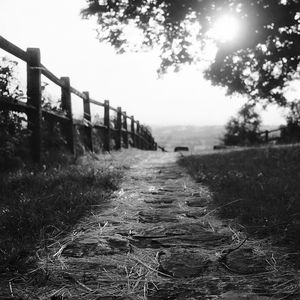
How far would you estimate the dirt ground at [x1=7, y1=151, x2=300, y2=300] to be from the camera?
200 cm

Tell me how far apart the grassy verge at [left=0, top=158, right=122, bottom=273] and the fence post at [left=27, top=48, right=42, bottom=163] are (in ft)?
2.05

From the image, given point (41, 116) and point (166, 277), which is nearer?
point (166, 277)

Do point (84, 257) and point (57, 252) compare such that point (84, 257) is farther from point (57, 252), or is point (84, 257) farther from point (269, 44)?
point (269, 44)

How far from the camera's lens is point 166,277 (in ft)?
7.23

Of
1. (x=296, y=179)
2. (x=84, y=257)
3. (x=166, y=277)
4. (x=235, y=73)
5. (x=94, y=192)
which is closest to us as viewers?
(x=166, y=277)

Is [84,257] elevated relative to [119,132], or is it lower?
lower

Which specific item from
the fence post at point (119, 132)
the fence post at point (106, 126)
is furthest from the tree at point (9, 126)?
the fence post at point (119, 132)

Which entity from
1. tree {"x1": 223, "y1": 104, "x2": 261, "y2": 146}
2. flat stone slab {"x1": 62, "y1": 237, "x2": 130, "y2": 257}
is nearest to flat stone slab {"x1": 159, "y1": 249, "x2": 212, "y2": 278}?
flat stone slab {"x1": 62, "y1": 237, "x2": 130, "y2": 257}

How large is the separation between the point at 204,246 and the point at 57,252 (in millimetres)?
1005

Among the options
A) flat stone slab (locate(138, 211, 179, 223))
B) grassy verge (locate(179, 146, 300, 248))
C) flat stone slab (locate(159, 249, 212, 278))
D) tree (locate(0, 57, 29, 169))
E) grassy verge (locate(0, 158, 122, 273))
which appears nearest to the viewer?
flat stone slab (locate(159, 249, 212, 278))

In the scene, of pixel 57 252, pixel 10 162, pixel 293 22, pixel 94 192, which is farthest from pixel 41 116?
pixel 293 22

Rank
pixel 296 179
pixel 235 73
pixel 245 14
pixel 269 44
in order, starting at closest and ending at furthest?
1. pixel 296 179
2. pixel 245 14
3. pixel 269 44
4. pixel 235 73

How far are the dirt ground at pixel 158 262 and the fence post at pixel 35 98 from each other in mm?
2611

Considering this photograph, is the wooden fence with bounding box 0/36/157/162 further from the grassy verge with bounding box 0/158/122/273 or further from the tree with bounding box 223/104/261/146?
the tree with bounding box 223/104/261/146
